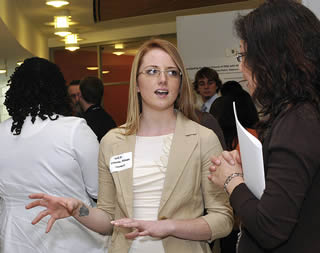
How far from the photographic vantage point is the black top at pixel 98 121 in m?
4.00

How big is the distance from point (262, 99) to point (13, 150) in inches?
55.2

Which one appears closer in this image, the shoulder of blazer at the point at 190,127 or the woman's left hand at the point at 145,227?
the woman's left hand at the point at 145,227

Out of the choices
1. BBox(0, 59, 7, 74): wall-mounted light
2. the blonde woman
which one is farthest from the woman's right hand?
BBox(0, 59, 7, 74): wall-mounted light

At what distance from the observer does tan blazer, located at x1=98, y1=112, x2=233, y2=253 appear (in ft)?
6.06

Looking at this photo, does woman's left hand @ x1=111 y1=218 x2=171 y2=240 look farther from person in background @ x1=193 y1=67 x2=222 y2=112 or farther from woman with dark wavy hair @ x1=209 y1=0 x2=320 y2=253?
person in background @ x1=193 y1=67 x2=222 y2=112

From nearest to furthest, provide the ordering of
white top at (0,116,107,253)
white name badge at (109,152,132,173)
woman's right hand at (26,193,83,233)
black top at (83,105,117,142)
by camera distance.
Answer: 1. woman's right hand at (26,193,83,233)
2. white name badge at (109,152,132,173)
3. white top at (0,116,107,253)
4. black top at (83,105,117,142)

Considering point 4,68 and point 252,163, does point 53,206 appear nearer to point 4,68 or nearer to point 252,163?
point 252,163

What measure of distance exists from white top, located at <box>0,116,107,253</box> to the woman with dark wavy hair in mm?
1081

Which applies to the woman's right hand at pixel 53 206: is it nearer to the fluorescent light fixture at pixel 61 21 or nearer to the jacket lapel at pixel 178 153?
the jacket lapel at pixel 178 153

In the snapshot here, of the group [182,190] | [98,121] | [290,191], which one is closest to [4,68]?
[98,121]

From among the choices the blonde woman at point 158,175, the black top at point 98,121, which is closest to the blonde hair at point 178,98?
the blonde woman at point 158,175

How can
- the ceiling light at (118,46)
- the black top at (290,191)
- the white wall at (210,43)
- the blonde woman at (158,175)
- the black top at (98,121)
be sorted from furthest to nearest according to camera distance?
1. the ceiling light at (118,46)
2. the white wall at (210,43)
3. the black top at (98,121)
4. the blonde woman at (158,175)
5. the black top at (290,191)

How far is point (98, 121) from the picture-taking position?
Result: 407 cm

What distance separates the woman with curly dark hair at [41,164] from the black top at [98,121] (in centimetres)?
160
